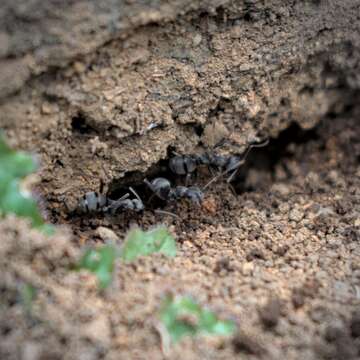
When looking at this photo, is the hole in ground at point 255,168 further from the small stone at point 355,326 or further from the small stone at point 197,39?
the small stone at point 355,326

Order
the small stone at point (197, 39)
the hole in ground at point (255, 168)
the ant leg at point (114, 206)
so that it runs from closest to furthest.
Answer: the small stone at point (197, 39), the ant leg at point (114, 206), the hole in ground at point (255, 168)

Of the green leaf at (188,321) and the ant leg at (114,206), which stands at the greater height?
the ant leg at (114,206)

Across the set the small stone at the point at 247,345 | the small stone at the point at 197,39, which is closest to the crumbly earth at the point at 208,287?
the small stone at the point at 247,345

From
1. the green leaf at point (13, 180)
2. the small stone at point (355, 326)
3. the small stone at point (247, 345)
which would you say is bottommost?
the small stone at point (355, 326)

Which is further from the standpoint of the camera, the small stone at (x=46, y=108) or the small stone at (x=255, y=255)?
the small stone at (x=255, y=255)

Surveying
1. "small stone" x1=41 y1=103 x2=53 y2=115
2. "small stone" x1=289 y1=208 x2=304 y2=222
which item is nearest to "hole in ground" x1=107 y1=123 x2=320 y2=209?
"small stone" x1=289 y1=208 x2=304 y2=222

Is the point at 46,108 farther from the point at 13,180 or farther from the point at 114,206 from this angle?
the point at 114,206

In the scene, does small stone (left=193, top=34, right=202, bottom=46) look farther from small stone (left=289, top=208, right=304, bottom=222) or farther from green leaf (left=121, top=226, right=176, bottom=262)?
small stone (left=289, top=208, right=304, bottom=222)

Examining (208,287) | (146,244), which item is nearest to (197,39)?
(146,244)

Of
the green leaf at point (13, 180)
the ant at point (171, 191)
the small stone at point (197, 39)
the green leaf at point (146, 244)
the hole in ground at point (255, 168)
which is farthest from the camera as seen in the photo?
the hole in ground at point (255, 168)
